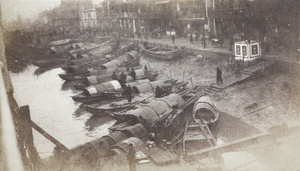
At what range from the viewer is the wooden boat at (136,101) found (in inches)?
467

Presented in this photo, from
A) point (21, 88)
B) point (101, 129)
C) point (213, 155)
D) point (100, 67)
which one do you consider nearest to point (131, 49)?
point (100, 67)

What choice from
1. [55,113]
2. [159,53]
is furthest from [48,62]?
[159,53]

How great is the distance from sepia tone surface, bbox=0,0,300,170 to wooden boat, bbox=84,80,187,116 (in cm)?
8

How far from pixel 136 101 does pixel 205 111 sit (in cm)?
345

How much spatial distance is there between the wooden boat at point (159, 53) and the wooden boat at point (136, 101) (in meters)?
5.80

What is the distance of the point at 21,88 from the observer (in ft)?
57.6

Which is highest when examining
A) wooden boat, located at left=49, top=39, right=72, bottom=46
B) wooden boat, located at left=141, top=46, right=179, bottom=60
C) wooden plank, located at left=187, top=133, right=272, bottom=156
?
wooden boat, located at left=49, top=39, right=72, bottom=46

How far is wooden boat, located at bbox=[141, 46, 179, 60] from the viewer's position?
63.3 feet

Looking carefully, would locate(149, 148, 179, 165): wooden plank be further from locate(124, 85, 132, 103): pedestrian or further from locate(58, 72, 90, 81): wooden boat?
locate(58, 72, 90, 81): wooden boat

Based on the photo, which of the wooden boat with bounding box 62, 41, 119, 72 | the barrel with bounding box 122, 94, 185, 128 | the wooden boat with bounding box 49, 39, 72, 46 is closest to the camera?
the barrel with bounding box 122, 94, 185, 128

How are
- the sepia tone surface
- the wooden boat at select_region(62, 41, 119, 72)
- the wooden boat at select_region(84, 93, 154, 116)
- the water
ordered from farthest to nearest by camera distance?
the wooden boat at select_region(62, 41, 119, 72) < the wooden boat at select_region(84, 93, 154, 116) < the water < the sepia tone surface

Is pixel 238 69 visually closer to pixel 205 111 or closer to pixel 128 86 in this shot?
pixel 205 111

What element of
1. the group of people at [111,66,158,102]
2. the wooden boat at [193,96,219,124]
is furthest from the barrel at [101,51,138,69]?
the wooden boat at [193,96,219,124]

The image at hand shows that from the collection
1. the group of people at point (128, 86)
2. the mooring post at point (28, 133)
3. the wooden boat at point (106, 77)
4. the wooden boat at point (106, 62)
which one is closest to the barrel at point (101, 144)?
the mooring post at point (28, 133)
